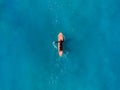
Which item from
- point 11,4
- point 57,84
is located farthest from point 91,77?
point 11,4

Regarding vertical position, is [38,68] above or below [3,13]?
below

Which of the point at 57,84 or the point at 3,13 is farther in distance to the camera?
the point at 3,13

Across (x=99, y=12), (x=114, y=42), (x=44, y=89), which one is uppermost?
(x=99, y=12)

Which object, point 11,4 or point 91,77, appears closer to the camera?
point 91,77

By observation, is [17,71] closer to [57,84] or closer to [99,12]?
[57,84]

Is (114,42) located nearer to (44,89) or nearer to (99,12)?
(99,12)

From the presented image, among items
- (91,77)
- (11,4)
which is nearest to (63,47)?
(91,77)

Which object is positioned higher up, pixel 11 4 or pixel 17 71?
pixel 11 4
